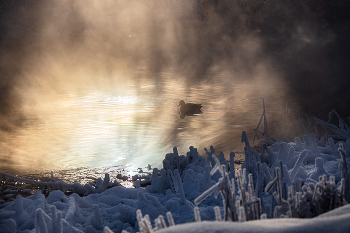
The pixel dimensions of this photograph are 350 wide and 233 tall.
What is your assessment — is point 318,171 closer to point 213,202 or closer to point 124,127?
point 213,202

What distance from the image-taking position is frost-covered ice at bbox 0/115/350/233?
1294 millimetres

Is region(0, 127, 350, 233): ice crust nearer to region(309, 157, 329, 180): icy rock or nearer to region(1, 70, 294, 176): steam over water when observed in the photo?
region(309, 157, 329, 180): icy rock

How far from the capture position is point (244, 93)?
35.1 ft

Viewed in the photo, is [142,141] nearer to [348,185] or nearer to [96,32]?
[348,185]

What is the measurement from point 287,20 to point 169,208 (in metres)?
42.2

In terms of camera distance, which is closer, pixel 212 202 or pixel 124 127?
pixel 212 202

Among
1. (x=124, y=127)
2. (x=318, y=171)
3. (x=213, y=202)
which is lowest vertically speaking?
(x=213, y=202)

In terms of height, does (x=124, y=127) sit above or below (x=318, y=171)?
above

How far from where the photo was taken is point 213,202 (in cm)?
265

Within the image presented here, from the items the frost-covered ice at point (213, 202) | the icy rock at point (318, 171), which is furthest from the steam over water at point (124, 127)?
the icy rock at point (318, 171)

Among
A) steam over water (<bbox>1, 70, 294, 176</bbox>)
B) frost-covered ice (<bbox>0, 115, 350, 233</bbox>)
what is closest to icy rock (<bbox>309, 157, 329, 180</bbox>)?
frost-covered ice (<bbox>0, 115, 350, 233</bbox>)

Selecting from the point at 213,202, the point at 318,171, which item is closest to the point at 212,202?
the point at 213,202

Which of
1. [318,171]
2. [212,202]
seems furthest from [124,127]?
[318,171]

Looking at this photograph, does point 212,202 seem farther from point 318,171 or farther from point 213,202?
point 318,171
